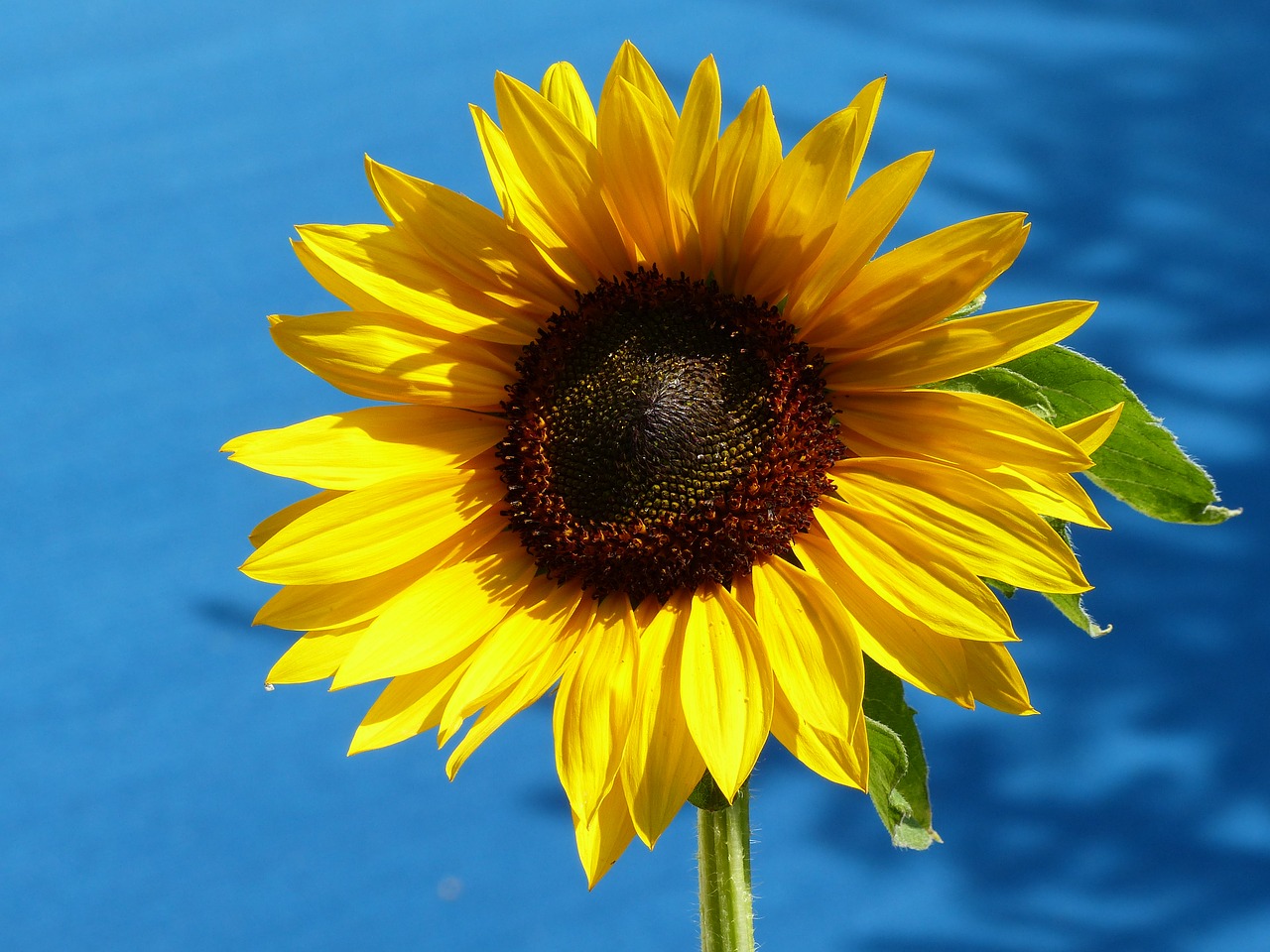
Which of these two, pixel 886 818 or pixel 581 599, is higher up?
pixel 581 599

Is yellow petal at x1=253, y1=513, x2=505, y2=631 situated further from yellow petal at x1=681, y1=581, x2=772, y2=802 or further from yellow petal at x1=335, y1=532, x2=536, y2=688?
yellow petal at x1=681, y1=581, x2=772, y2=802

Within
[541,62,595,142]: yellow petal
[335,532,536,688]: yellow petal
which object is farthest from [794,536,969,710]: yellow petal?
[541,62,595,142]: yellow petal

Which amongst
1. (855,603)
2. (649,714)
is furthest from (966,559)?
(649,714)

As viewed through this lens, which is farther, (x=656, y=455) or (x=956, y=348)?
(x=656, y=455)

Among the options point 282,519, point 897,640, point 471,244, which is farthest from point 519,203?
point 897,640

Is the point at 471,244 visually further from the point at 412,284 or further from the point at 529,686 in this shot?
the point at 529,686

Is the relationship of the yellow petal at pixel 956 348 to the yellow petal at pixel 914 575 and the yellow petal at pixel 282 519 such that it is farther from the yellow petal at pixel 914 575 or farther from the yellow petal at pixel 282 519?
the yellow petal at pixel 282 519

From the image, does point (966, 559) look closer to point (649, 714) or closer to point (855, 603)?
point (855, 603)

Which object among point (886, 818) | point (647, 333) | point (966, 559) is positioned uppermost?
point (647, 333)
